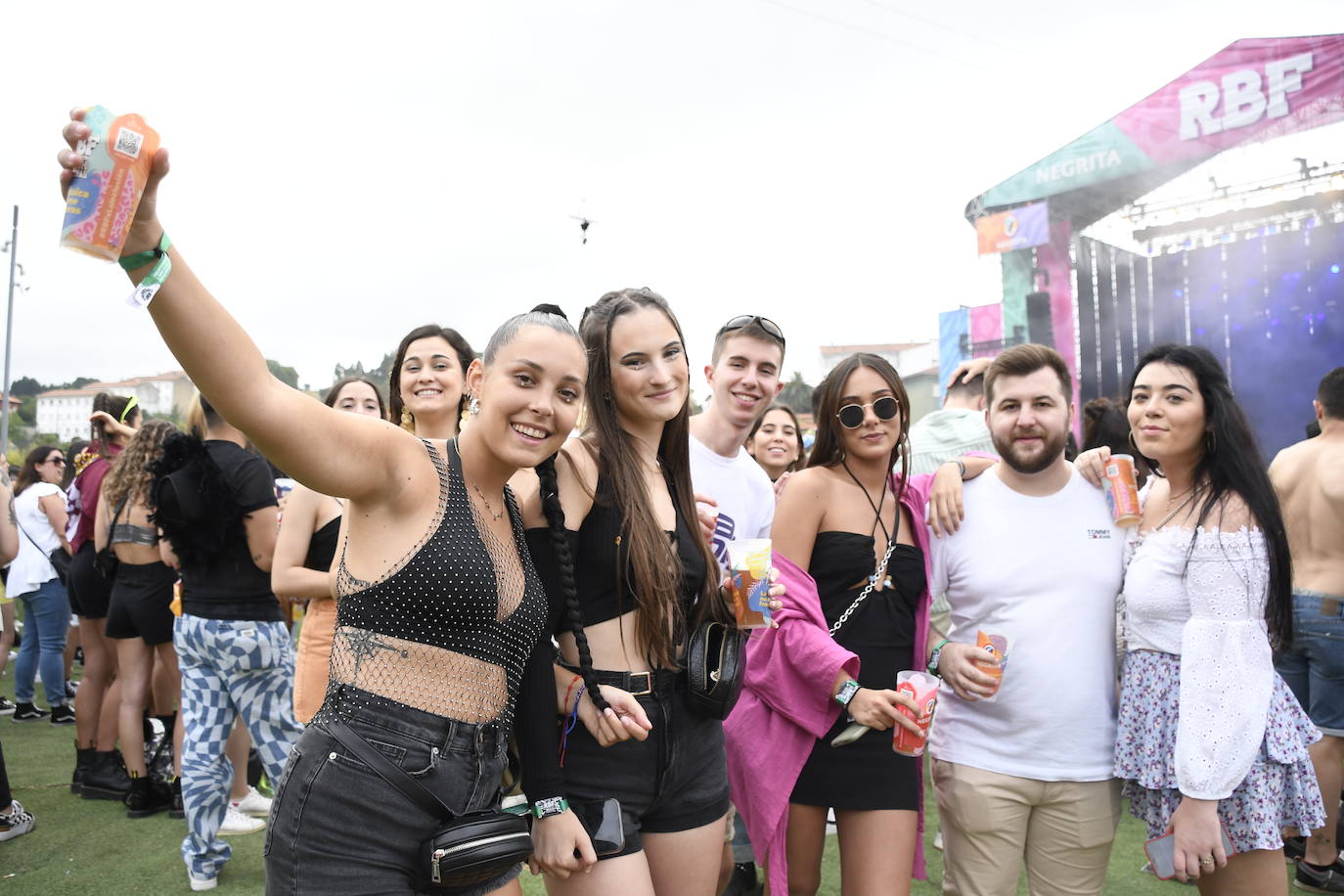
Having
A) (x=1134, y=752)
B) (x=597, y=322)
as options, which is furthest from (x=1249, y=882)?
(x=597, y=322)

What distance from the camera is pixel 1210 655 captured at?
2615mm

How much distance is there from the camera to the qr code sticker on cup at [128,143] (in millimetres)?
1354

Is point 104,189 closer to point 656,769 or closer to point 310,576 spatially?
point 656,769

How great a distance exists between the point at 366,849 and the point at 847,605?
1.67 metres

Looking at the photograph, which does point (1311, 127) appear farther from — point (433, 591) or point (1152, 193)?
point (433, 591)

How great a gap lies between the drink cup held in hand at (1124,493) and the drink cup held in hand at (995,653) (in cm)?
59

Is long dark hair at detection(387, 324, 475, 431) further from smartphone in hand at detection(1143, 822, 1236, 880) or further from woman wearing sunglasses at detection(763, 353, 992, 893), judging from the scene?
smartphone in hand at detection(1143, 822, 1236, 880)

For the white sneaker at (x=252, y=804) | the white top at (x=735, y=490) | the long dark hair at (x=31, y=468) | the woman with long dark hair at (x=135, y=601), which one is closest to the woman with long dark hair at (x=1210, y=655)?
the white top at (x=735, y=490)

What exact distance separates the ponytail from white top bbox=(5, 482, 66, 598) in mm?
7061

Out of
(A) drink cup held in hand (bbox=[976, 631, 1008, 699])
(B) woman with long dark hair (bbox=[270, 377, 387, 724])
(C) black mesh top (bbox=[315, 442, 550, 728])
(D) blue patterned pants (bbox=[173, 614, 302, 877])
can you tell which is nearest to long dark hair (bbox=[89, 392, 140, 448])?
(D) blue patterned pants (bbox=[173, 614, 302, 877])

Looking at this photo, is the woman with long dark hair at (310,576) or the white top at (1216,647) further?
the woman with long dark hair at (310,576)

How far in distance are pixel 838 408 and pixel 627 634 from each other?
3.89 ft

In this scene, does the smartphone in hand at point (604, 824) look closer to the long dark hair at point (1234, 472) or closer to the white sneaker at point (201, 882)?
the long dark hair at point (1234, 472)

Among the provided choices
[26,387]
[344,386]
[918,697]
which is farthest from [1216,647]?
[26,387]
